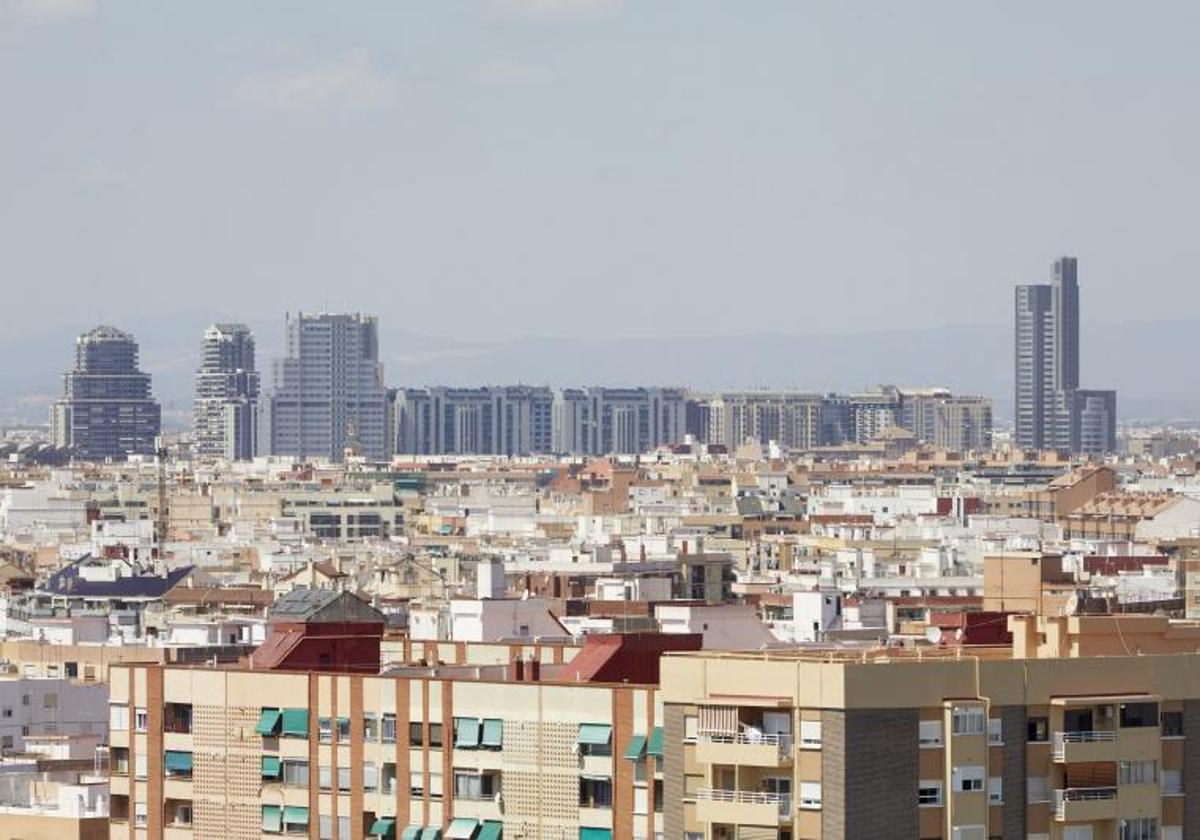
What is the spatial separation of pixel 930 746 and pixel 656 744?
10.6 feet

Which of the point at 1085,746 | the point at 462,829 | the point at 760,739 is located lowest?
the point at 462,829

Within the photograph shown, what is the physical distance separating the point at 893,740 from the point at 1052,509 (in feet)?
459

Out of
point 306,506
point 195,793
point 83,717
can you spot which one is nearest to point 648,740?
point 195,793

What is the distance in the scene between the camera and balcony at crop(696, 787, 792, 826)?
114ft

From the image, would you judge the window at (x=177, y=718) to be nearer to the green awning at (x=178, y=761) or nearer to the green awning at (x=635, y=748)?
the green awning at (x=178, y=761)

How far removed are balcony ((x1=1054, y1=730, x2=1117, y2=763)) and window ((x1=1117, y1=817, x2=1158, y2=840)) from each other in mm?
519

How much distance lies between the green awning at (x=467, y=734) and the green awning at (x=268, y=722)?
7.84 feet

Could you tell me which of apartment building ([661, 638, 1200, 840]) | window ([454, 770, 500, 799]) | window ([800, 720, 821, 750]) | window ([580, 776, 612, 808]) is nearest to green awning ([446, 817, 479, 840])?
window ([454, 770, 500, 799])

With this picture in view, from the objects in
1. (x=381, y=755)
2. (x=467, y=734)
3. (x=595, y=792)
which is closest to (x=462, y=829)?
(x=467, y=734)

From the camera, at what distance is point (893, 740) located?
114ft

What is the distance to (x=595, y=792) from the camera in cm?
3862

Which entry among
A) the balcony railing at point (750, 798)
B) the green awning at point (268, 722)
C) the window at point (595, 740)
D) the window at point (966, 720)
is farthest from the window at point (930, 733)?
the green awning at point (268, 722)

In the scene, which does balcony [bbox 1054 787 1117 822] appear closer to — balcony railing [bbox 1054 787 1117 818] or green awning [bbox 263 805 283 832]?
balcony railing [bbox 1054 787 1117 818]

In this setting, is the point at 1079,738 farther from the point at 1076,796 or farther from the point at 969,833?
the point at 969,833
